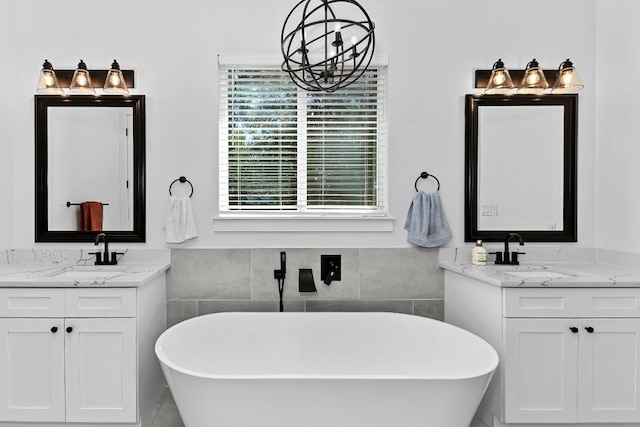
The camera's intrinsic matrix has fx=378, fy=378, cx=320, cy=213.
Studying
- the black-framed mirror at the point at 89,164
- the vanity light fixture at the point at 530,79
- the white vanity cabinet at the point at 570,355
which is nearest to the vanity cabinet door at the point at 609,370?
the white vanity cabinet at the point at 570,355

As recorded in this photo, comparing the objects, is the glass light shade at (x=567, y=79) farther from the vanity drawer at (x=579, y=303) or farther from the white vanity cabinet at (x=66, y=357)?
the white vanity cabinet at (x=66, y=357)

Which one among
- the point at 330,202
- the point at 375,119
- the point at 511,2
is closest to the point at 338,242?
the point at 330,202

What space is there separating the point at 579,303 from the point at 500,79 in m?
1.38

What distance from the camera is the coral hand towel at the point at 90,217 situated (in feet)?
7.93

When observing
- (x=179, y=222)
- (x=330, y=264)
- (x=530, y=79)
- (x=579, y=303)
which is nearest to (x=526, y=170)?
(x=530, y=79)

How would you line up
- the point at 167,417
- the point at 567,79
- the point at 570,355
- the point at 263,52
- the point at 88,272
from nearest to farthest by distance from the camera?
the point at 570,355, the point at 167,417, the point at 88,272, the point at 567,79, the point at 263,52

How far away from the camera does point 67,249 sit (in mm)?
2414

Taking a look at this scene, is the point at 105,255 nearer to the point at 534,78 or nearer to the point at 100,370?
the point at 100,370

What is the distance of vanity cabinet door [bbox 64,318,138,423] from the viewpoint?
1.90 meters

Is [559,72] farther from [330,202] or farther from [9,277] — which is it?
[9,277]

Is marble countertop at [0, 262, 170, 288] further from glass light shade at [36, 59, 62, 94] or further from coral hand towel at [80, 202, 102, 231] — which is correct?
glass light shade at [36, 59, 62, 94]

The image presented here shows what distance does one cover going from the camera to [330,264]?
2.45 meters

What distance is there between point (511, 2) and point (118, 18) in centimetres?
255

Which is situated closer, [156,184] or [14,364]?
[14,364]
